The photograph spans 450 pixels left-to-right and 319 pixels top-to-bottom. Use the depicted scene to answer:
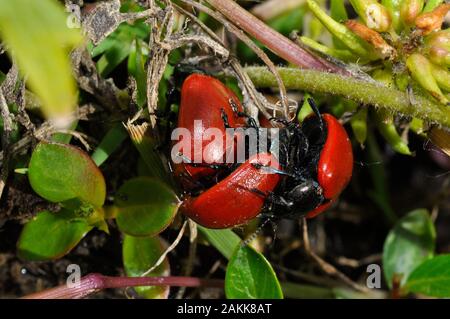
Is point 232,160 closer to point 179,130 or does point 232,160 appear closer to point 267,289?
point 179,130

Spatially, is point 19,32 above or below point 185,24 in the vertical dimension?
above

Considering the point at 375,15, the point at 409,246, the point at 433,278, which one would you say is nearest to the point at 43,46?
the point at 375,15

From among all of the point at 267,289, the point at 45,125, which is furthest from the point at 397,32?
the point at 45,125

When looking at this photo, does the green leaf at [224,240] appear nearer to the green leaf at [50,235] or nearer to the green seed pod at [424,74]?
the green leaf at [50,235]

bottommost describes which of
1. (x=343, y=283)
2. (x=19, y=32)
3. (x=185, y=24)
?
(x=343, y=283)

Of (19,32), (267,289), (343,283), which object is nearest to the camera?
(19,32)

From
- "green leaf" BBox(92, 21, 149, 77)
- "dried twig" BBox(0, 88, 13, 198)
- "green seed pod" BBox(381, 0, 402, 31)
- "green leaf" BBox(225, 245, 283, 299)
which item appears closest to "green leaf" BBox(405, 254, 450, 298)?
"green leaf" BBox(225, 245, 283, 299)
